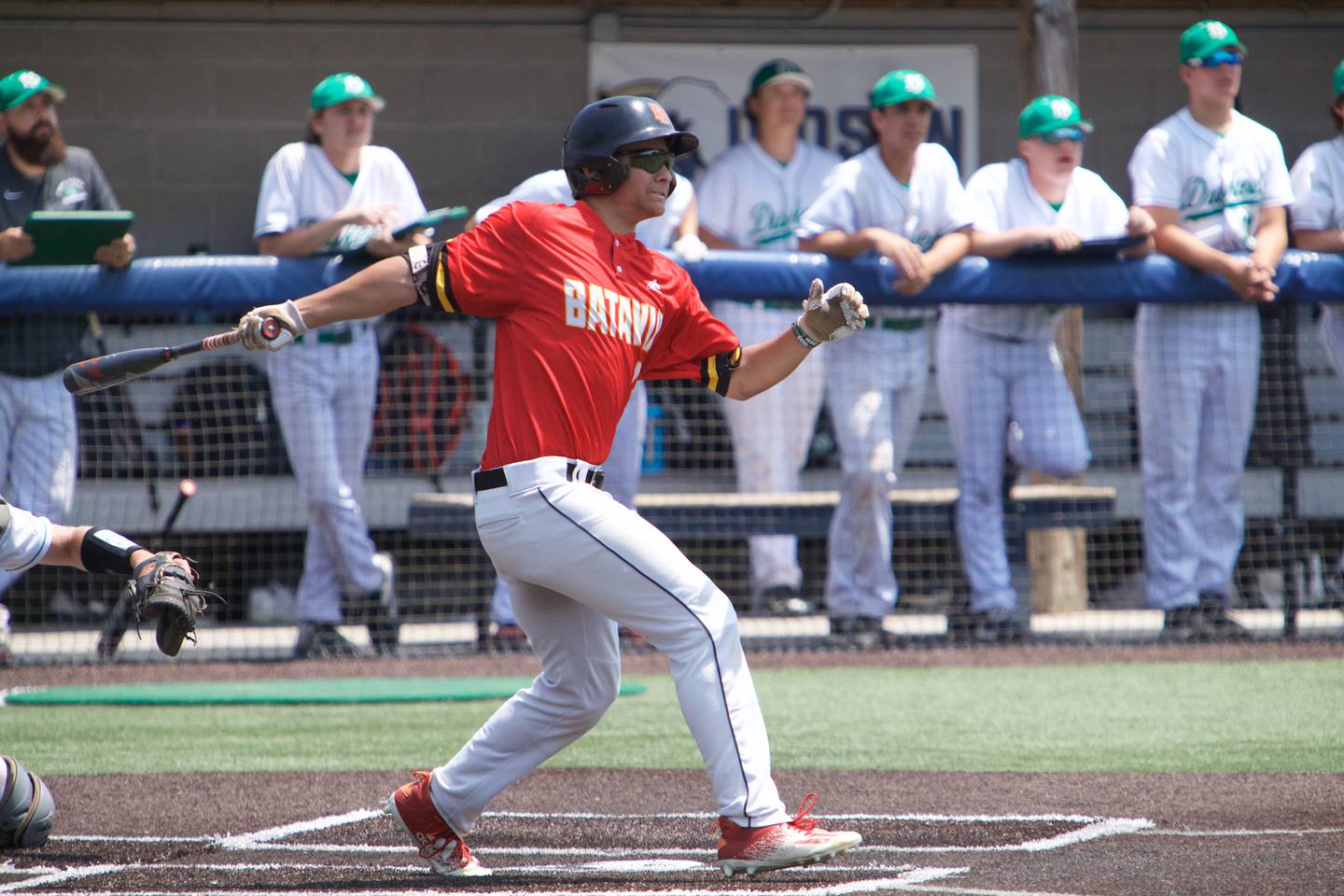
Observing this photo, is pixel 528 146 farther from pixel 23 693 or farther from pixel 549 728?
pixel 549 728

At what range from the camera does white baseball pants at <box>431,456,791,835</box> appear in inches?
143

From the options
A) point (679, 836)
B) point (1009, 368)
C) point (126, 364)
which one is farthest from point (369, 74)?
point (679, 836)

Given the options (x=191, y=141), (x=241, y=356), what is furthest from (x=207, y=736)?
(x=191, y=141)

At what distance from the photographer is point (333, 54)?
467 inches

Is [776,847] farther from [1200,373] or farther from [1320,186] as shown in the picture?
[1320,186]

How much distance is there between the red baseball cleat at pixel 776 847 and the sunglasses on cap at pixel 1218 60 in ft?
18.2

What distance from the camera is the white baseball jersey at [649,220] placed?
7293mm

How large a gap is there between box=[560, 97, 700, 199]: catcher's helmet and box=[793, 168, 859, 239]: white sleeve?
3.91 m

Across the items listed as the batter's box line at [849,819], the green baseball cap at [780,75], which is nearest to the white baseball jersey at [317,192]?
the green baseball cap at [780,75]

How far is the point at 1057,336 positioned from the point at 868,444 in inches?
88.3

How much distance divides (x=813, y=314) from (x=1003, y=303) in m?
4.02

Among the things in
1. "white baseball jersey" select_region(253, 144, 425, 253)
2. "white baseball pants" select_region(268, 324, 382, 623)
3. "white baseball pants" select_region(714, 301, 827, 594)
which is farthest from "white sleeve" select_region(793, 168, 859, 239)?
"white baseball pants" select_region(268, 324, 382, 623)

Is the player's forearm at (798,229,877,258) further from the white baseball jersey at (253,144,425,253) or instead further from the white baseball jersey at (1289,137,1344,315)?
the white baseball jersey at (1289,137,1344,315)

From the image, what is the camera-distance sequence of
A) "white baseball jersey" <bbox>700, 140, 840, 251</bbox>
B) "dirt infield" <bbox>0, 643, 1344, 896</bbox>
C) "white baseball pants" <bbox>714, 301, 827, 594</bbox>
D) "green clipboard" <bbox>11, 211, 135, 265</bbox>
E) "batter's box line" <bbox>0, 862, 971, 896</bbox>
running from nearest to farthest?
"batter's box line" <bbox>0, 862, 971, 896</bbox> → "dirt infield" <bbox>0, 643, 1344, 896</bbox> → "green clipboard" <bbox>11, 211, 135, 265</bbox> → "white baseball pants" <bbox>714, 301, 827, 594</bbox> → "white baseball jersey" <bbox>700, 140, 840, 251</bbox>
